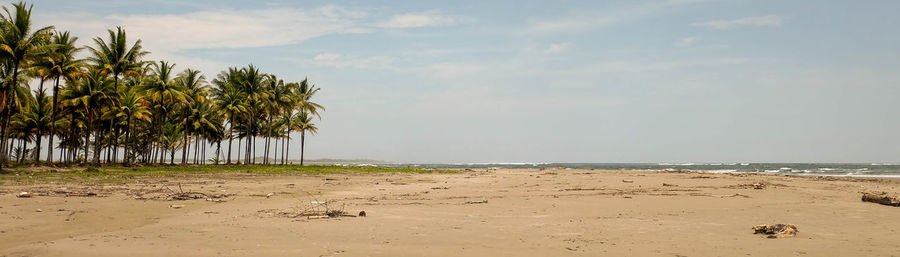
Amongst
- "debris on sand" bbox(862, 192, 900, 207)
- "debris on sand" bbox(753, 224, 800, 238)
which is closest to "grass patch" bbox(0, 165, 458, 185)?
"debris on sand" bbox(753, 224, 800, 238)

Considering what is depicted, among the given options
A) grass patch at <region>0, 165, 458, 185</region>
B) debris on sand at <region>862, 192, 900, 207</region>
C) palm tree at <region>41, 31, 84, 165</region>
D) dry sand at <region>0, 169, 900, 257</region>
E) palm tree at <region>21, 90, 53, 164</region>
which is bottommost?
dry sand at <region>0, 169, 900, 257</region>

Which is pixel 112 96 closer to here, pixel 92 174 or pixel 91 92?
pixel 91 92

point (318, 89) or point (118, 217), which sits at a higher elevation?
point (318, 89)

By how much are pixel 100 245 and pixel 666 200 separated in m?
13.8

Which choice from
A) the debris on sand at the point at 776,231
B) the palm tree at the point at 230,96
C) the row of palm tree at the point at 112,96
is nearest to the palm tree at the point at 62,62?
the row of palm tree at the point at 112,96

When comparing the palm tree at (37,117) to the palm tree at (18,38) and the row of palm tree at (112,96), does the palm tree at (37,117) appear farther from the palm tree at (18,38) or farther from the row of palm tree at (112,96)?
the palm tree at (18,38)

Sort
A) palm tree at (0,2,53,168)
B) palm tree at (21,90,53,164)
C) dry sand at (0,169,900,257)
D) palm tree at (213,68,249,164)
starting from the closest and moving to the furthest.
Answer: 1. dry sand at (0,169,900,257)
2. palm tree at (0,2,53,168)
3. palm tree at (21,90,53,164)
4. palm tree at (213,68,249,164)

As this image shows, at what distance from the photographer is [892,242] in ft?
26.6

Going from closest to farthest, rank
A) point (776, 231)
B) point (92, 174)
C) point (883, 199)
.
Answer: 1. point (776, 231)
2. point (883, 199)
3. point (92, 174)

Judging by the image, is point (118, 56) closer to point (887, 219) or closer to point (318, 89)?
point (318, 89)

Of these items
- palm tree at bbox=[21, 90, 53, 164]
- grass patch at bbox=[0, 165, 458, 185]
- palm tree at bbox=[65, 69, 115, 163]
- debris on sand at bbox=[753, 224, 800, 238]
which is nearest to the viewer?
debris on sand at bbox=[753, 224, 800, 238]

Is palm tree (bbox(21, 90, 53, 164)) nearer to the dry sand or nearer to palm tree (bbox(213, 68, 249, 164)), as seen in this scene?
palm tree (bbox(213, 68, 249, 164))

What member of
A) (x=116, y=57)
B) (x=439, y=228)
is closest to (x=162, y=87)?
(x=116, y=57)

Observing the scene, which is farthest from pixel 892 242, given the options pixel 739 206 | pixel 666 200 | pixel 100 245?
pixel 100 245
